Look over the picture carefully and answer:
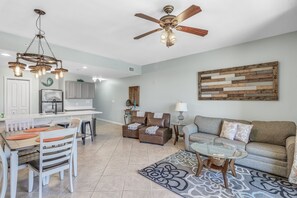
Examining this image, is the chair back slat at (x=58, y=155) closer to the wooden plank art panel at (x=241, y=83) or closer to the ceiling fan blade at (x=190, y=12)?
the ceiling fan blade at (x=190, y=12)

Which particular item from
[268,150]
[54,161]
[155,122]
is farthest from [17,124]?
[268,150]

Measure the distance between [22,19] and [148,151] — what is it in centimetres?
Answer: 374

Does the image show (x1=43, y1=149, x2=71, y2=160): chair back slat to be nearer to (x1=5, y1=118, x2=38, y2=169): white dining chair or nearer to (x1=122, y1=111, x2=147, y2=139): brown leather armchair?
(x1=5, y1=118, x2=38, y2=169): white dining chair

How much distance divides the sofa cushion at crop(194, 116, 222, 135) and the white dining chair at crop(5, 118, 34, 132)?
3993 millimetres

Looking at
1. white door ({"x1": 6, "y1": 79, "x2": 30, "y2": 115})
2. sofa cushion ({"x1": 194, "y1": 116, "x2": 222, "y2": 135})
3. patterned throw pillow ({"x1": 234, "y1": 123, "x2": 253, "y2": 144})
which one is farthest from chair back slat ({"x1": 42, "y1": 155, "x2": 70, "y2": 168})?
white door ({"x1": 6, "y1": 79, "x2": 30, "y2": 115})

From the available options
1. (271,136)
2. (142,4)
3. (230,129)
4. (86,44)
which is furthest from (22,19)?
(271,136)

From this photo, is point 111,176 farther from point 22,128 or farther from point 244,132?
point 244,132

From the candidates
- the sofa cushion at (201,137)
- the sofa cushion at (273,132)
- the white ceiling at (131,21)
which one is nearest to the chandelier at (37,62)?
the white ceiling at (131,21)

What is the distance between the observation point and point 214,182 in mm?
2436

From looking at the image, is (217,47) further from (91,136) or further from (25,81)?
(25,81)

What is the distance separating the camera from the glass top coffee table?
237 centimetres

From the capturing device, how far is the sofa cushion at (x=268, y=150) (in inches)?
102

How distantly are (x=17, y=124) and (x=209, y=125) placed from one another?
14.1 feet

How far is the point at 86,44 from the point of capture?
3732 mm
